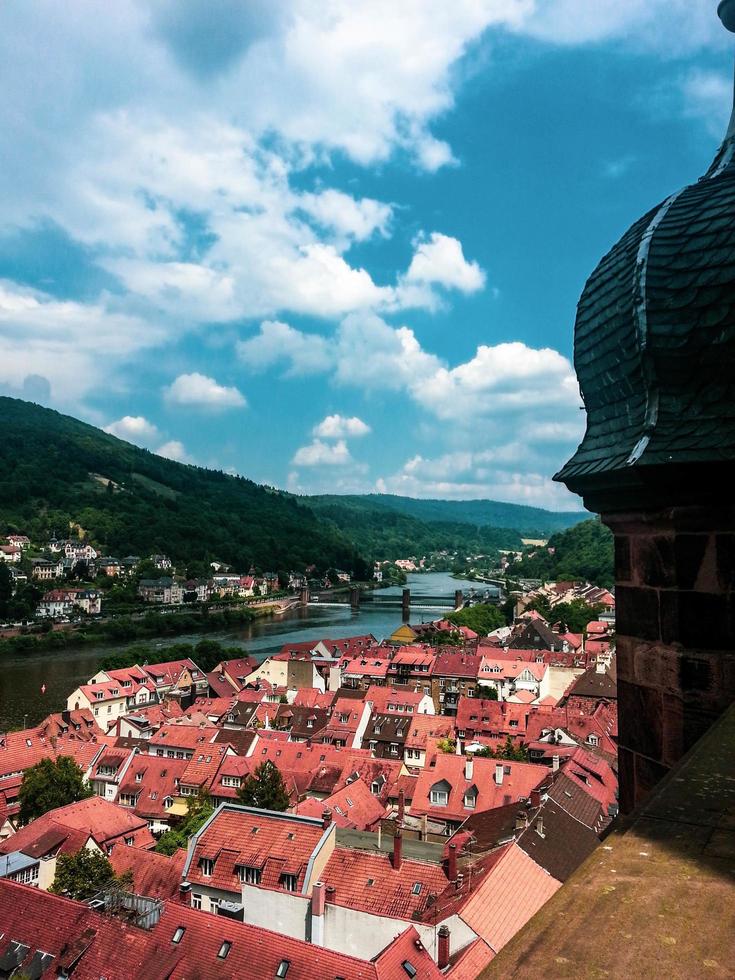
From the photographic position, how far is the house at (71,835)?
2214 centimetres

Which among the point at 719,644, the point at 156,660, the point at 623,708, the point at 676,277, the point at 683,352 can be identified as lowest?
Result: the point at 156,660

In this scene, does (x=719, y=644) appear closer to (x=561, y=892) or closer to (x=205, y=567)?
(x=561, y=892)

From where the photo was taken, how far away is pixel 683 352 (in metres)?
4.34

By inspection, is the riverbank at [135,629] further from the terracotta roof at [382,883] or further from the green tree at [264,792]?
the terracotta roof at [382,883]

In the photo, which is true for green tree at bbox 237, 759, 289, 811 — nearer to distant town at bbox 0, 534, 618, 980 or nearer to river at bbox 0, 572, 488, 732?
distant town at bbox 0, 534, 618, 980

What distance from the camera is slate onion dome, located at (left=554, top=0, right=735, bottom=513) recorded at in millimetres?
4148

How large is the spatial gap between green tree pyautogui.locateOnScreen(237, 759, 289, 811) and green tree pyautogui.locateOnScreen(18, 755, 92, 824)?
251 inches

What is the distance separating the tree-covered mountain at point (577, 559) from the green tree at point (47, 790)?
110903 millimetres

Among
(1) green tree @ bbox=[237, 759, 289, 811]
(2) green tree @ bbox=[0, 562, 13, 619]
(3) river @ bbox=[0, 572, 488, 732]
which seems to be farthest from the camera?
(2) green tree @ bbox=[0, 562, 13, 619]

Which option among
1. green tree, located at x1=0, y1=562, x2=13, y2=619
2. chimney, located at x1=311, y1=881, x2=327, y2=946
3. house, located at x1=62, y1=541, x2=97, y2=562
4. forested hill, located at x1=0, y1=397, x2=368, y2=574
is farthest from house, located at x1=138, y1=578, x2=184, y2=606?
chimney, located at x1=311, y1=881, x2=327, y2=946

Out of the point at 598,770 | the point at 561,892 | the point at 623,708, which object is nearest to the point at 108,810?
the point at 598,770

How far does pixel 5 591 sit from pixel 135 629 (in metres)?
19.3

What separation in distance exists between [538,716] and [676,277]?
35.3m

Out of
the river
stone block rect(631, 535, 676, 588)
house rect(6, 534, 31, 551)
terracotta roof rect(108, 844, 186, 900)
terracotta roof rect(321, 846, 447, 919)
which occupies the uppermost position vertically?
house rect(6, 534, 31, 551)
